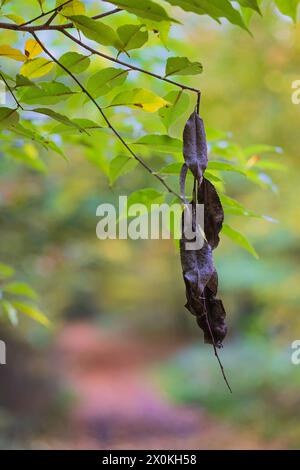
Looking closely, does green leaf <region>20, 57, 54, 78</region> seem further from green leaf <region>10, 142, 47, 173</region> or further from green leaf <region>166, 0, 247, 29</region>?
green leaf <region>10, 142, 47, 173</region>

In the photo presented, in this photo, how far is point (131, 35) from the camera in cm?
50

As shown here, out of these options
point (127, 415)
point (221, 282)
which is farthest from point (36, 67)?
point (221, 282)

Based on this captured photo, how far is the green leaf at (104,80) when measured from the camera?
21.8 inches

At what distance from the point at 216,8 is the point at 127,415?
17.2 feet

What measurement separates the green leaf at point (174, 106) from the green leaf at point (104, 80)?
2.5 inches

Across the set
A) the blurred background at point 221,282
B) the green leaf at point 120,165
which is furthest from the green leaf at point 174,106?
the blurred background at point 221,282

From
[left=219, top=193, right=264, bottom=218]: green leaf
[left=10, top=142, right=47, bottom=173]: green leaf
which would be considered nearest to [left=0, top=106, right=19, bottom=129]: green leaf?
[left=219, top=193, right=264, bottom=218]: green leaf

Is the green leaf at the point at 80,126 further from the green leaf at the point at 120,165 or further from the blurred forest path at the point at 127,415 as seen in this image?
the blurred forest path at the point at 127,415

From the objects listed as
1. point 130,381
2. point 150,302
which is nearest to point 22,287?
point 130,381

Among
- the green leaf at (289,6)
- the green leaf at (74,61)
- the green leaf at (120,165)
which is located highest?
the green leaf at (289,6)

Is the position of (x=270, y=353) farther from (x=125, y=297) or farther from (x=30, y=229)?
(x=125, y=297)

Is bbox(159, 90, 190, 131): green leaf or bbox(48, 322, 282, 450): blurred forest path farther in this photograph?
bbox(48, 322, 282, 450): blurred forest path

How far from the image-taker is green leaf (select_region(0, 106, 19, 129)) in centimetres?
51

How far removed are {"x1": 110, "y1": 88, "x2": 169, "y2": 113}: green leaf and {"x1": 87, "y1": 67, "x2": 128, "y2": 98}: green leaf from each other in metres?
0.02
